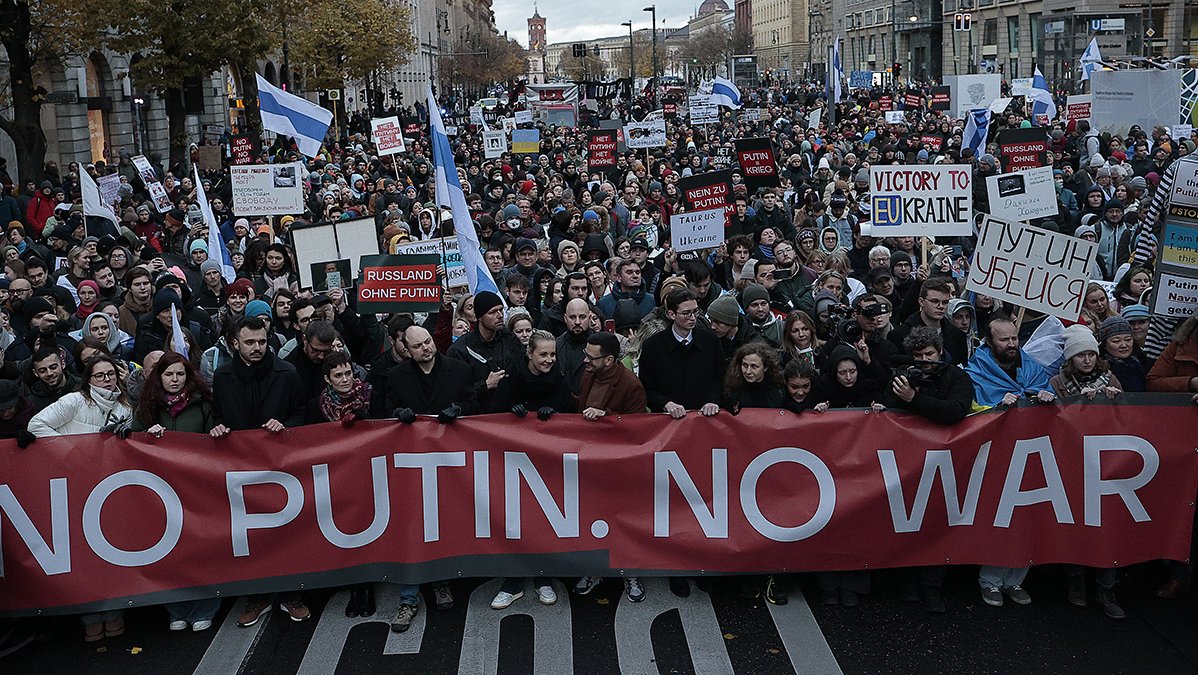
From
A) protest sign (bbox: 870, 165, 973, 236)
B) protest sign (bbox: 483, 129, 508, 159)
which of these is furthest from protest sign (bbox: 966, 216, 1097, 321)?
protest sign (bbox: 483, 129, 508, 159)

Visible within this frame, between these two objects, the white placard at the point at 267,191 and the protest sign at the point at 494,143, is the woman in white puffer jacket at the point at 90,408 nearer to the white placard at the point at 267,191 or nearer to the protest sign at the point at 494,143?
the white placard at the point at 267,191

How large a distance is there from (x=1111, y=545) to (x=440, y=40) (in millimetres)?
110848

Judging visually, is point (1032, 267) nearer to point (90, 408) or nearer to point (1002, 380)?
point (1002, 380)

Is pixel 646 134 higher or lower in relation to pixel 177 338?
higher

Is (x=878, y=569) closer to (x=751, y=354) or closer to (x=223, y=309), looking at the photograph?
(x=751, y=354)

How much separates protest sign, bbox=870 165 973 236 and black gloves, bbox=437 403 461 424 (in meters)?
5.44

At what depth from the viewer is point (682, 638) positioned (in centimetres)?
670

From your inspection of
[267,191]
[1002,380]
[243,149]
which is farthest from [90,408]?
[243,149]

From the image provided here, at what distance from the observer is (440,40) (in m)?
113

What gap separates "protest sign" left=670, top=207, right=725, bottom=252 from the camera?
1212cm

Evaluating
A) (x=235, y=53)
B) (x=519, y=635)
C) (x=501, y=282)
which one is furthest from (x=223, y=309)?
(x=235, y=53)

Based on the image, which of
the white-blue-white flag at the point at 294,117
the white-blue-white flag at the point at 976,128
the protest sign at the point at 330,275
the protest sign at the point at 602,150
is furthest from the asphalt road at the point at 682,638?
the white-blue-white flag at the point at 976,128

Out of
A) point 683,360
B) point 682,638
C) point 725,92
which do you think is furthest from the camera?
point 725,92

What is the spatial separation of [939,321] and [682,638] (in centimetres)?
306
